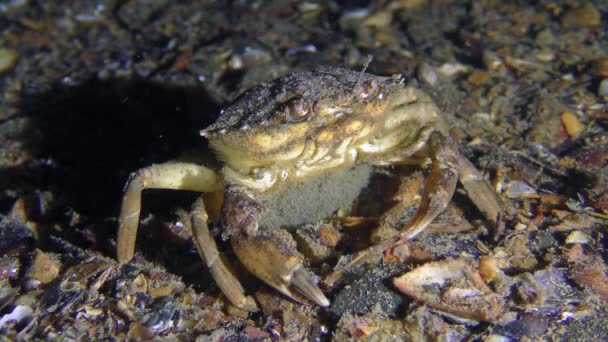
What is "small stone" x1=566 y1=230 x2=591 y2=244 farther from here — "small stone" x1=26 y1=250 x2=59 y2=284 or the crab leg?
"small stone" x1=26 y1=250 x2=59 y2=284

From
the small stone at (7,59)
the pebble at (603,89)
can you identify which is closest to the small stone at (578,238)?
the pebble at (603,89)

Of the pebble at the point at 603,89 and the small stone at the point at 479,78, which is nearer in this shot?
the pebble at the point at 603,89

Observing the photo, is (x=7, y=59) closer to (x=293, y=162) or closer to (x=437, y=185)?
(x=293, y=162)

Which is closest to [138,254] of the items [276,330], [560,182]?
[276,330]

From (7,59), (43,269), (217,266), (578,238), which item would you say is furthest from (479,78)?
(7,59)

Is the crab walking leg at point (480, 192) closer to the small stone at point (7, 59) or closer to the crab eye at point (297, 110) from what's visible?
the crab eye at point (297, 110)

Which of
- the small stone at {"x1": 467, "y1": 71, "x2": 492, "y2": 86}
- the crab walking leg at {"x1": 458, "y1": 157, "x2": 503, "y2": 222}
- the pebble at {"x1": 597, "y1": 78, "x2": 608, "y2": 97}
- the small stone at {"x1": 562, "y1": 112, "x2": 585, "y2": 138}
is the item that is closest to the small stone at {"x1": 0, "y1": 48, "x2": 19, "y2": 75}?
the small stone at {"x1": 467, "y1": 71, "x2": 492, "y2": 86}
